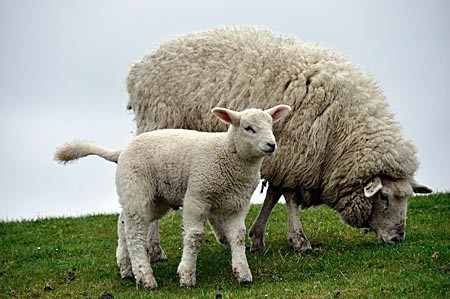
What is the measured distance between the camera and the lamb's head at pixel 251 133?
26.4ft

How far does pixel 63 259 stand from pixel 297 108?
3876 millimetres

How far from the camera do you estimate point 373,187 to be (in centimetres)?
1021

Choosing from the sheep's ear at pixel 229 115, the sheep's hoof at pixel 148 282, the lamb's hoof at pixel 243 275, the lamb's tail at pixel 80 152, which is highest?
the sheep's ear at pixel 229 115

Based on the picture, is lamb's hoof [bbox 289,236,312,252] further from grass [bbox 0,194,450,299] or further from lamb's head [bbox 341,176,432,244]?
lamb's head [bbox 341,176,432,244]

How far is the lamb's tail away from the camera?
10.1 metres

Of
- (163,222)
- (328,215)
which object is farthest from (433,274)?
(163,222)

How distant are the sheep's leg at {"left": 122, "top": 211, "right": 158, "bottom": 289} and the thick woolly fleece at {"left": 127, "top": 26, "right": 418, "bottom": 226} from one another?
7.35 ft

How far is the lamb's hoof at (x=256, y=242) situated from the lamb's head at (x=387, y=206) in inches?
51.2

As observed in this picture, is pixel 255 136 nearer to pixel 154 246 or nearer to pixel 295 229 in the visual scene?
pixel 295 229

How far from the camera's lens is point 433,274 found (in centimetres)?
820

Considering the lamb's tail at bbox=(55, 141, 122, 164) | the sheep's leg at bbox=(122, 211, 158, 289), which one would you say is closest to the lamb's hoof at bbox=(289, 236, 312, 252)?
the sheep's leg at bbox=(122, 211, 158, 289)

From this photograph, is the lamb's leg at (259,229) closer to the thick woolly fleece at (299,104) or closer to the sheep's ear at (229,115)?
the thick woolly fleece at (299,104)

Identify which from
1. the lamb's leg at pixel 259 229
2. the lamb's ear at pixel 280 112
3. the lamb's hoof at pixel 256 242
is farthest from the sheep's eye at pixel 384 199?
the lamb's ear at pixel 280 112

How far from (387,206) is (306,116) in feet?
5.18
